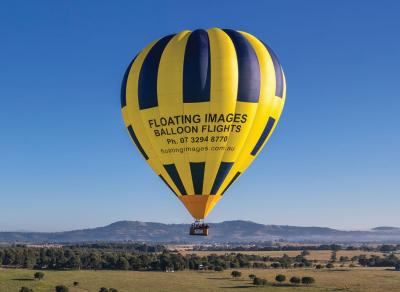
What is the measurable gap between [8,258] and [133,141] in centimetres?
10761

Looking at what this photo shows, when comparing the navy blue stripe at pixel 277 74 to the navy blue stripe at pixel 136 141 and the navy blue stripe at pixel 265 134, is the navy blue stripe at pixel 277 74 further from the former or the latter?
the navy blue stripe at pixel 136 141

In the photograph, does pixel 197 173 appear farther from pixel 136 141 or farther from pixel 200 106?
pixel 136 141

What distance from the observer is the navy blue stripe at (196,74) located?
1565 inches

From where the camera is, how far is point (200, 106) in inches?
1569

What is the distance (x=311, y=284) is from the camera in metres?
92.2

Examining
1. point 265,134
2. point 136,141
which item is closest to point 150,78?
point 136,141

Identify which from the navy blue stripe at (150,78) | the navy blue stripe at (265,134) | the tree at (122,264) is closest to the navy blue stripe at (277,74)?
the navy blue stripe at (265,134)

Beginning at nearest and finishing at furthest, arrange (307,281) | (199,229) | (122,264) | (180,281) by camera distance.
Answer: (199,229)
(307,281)
(180,281)
(122,264)

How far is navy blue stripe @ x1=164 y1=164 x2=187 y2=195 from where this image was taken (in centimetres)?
4106

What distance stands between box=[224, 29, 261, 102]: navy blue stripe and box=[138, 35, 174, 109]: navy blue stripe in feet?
18.6

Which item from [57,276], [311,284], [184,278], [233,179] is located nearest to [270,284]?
[311,284]

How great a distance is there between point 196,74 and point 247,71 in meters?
4.03

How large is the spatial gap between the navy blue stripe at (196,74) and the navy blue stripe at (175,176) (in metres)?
5.41

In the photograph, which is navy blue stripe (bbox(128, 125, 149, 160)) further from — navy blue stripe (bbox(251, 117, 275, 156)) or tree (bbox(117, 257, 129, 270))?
tree (bbox(117, 257, 129, 270))
